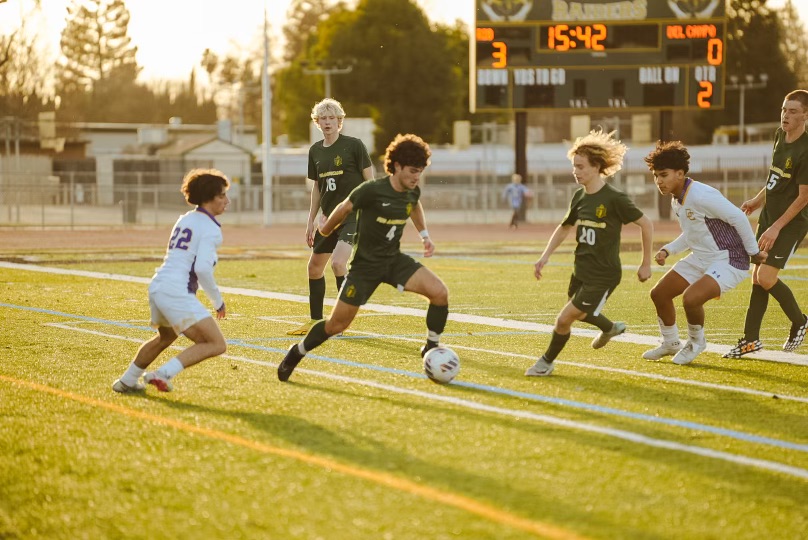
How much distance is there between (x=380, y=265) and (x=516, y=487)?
2870 millimetres

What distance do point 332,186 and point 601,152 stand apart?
10.2 ft

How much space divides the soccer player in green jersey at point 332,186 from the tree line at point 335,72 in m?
41.7

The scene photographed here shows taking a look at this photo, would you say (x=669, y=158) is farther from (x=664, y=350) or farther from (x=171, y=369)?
(x=171, y=369)

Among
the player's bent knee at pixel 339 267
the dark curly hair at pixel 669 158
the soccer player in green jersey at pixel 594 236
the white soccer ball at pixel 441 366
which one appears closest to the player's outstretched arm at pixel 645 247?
the soccer player in green jersey at pixel 594 236

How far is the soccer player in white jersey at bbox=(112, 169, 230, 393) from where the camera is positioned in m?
7.10

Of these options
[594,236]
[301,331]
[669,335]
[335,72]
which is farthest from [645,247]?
[335,72]

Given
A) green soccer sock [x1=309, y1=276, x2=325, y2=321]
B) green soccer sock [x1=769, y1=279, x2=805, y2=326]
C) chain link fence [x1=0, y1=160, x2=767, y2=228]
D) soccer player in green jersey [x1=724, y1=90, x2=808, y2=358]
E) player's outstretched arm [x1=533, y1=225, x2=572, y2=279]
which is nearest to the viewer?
player's outstretched arm [x1=533, y1=225, x2=572, y2=279]

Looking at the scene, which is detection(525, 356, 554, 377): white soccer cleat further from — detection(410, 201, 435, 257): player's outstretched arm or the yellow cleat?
the yellow cleat

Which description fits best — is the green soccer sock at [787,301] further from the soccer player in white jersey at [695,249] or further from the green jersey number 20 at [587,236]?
the green jersey number 20 at [587,236]

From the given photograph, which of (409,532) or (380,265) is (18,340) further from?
(409,532)

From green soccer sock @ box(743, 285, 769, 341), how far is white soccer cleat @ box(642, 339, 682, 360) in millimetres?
630

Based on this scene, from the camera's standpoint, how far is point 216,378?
26.0 ft

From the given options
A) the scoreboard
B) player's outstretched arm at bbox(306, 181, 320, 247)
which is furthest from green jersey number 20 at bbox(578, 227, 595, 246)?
the scoreboard

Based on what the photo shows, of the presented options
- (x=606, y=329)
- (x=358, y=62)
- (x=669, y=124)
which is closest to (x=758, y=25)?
(x=358, y=62)
